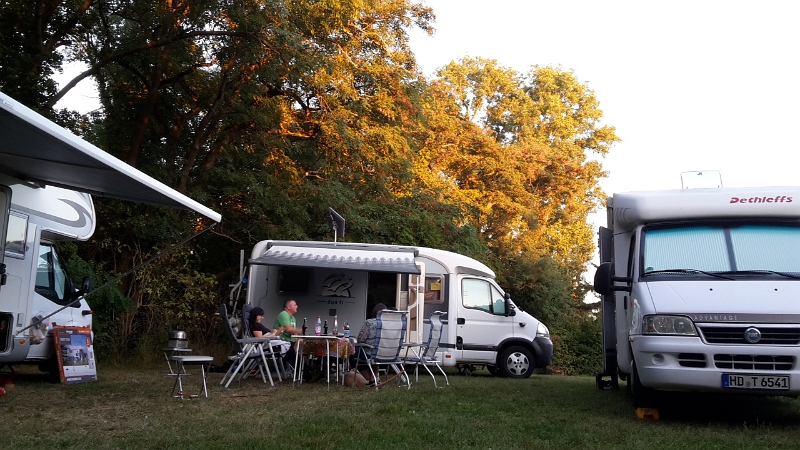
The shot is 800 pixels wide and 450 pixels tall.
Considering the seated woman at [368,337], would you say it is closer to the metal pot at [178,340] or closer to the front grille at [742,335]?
the metal pot at [178,340]

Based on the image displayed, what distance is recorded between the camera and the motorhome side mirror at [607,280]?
26.6ft

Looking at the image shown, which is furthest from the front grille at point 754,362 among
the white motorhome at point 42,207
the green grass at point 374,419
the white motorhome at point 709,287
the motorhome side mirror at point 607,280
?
the white motorhome at point 42,207

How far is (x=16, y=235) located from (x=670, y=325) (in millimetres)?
7299

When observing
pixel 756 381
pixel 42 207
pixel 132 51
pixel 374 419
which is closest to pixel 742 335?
pixel 756 381

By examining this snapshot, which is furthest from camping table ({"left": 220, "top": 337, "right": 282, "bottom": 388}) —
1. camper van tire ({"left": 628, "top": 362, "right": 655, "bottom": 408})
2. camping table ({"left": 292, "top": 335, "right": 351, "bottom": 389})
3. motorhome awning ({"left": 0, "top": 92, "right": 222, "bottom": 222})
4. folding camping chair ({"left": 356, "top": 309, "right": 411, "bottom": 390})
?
camper van tire ({"left": 628, "top": 362, "right": 655, "bottom": 408})

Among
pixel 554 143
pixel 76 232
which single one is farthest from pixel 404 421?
pixel 554 143

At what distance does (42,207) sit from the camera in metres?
10.5

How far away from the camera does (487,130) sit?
3111 centimetres

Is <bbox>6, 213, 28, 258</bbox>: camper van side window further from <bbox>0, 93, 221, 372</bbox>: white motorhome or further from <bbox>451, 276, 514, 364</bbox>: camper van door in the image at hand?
<bbox>451, 276, 514, 364</bbox>: camper van door

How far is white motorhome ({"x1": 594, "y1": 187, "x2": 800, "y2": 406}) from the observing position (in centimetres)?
690

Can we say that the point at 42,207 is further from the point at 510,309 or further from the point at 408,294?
the point at 510,309

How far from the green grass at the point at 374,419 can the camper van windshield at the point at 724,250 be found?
1376 millimetres

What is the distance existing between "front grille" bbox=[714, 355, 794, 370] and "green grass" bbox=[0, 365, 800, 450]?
→ 0.55 meters

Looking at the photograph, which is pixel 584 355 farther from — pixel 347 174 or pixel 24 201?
pixel 24 201
